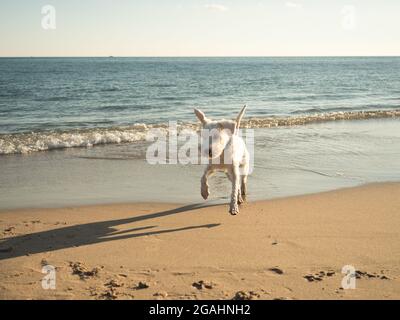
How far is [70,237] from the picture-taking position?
579 cm

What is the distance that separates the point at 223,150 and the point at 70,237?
8.27ft

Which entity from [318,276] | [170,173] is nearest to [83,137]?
[170,173]

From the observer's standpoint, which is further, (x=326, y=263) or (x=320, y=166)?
(x=320, y=166)

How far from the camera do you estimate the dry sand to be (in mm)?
4340

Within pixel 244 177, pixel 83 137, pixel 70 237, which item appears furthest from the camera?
pixel 83 137

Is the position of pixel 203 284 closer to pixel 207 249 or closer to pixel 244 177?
pixel 207 249

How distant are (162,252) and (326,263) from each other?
1.95 meters

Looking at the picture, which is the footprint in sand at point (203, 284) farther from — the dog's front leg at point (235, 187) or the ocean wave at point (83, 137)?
the ocean wave at point (83, 137)

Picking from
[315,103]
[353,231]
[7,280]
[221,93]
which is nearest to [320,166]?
[353,231]

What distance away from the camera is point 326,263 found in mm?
4949

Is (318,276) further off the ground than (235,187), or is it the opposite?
(235,187)

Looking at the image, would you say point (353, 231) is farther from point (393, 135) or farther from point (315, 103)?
point (315, 103)

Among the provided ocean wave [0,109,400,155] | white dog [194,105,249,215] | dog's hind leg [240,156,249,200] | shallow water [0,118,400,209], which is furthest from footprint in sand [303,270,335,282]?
ocean wave [0,109,400,155]
